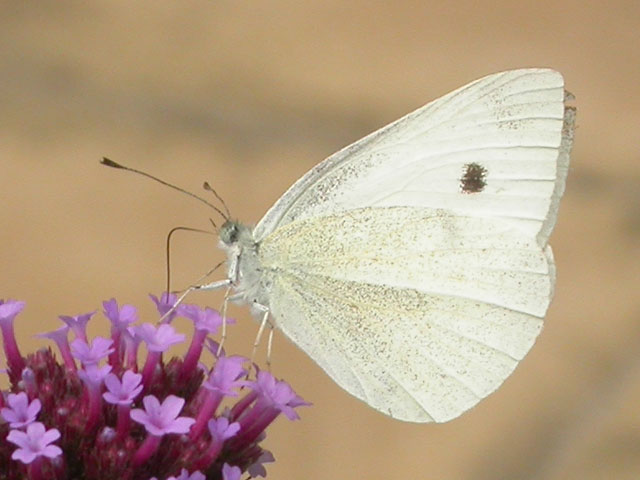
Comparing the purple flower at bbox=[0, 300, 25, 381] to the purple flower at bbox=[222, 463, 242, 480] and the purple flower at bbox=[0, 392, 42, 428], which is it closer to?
the purple flower at bbox=[0, 392, 42, 428]

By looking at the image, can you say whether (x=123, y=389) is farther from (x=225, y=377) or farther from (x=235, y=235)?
(x=235, y=235)

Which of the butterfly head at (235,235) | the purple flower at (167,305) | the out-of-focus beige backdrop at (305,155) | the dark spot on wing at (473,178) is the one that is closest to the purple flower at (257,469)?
the purple flower at (167,305)

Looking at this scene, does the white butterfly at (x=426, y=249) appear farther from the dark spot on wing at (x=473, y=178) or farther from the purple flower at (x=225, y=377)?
the purple flower at (x=225, y=377)

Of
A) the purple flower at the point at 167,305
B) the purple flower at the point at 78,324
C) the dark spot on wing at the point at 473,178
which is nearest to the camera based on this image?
the purple flower at the point at 78,324

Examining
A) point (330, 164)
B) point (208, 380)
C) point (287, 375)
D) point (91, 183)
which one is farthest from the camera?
point (91, 183)

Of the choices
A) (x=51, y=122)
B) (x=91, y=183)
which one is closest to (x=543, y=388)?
(x=91, y=183)

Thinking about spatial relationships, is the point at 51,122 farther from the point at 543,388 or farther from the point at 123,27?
the point at 543,388
